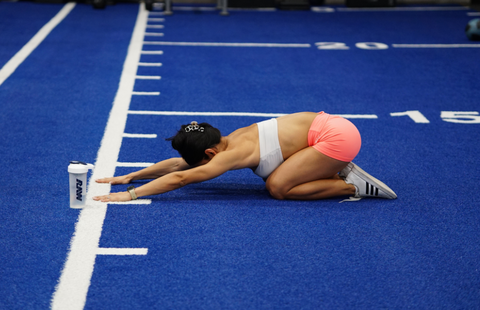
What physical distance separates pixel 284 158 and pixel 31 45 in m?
5.73

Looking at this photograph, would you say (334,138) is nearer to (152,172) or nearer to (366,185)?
(366,185)

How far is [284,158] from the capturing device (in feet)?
11.4

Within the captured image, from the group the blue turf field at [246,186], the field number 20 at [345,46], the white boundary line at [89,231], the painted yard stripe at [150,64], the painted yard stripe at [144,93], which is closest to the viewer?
the white boundary line at [89,231]

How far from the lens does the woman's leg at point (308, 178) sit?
3.38 m

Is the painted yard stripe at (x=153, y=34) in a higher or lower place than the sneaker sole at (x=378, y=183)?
higher

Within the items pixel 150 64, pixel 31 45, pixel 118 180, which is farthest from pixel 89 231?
pixel 31 45

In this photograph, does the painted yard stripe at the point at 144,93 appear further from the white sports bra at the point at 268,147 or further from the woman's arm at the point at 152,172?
the white sports bra at the point at 268,147

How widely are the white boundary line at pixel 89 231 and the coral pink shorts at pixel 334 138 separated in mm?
1541

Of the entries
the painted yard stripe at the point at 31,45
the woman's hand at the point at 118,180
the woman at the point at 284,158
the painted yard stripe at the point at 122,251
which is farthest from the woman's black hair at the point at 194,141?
the painted yard stripe at the point at 31,45

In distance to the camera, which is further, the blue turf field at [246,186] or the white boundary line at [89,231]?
the blue turf field at [246,186]

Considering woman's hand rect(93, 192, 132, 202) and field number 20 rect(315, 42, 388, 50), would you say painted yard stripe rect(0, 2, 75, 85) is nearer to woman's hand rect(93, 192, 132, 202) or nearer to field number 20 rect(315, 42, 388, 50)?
woman's hand rect(93, 192, 132, 202)

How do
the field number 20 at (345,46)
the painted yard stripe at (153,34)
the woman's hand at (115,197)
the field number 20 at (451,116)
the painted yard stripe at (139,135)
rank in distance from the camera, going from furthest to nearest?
the painted yard stripe at (153,34)
the field number 20 at (345,46)
the field number 20 at (451,116)
the painted yard stripe at (139,135)
the woman's hand at (115,197)

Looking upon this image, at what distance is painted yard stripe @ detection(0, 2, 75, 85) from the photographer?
20.8 ft

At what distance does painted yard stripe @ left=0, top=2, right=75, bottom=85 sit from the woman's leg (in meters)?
4.16
